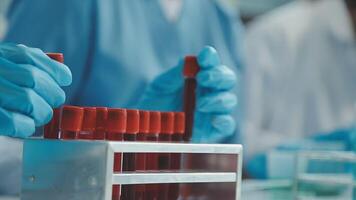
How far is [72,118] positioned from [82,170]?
0.29ft

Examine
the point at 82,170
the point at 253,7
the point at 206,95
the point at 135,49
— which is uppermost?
the point at 253,7

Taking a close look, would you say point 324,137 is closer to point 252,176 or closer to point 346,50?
point 252,176

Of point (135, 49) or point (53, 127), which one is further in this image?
point (135, 49)

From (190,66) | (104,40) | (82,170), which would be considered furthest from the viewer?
(104,40)

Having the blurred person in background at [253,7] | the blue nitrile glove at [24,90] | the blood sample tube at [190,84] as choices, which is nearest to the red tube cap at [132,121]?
the blue nitrile glove at [24,90]

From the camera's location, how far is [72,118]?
78 cm

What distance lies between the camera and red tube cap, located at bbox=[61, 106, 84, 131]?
30.7 inches

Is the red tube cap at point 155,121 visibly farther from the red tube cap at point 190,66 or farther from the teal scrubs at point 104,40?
the teal scrubs at point 104,40

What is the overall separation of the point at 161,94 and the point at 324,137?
0.76 m

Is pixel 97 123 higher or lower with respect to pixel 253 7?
lower

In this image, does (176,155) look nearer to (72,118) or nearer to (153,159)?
(153,159)

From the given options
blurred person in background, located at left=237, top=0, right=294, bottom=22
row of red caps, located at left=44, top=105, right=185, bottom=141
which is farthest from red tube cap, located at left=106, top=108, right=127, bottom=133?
blurred person in background, located at left=237, top=0, right=294, bottom=22

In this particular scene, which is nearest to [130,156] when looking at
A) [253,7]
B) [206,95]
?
[206,95]

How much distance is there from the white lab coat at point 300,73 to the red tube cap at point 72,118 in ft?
5.23
